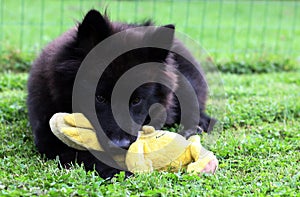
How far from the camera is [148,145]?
3262mm

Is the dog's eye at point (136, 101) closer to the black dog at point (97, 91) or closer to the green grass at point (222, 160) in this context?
the black dog at point (97, 91)

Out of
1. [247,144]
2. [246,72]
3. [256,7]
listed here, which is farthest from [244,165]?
[256,7]

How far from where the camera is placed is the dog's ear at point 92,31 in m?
3.32

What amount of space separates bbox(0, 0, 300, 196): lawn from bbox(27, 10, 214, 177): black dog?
0.19 metres

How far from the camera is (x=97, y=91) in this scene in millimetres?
3264

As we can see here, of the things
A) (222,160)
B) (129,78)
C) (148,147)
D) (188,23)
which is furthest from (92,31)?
(188,23)

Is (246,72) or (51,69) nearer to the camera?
(51,69)

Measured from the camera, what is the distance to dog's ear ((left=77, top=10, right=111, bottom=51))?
10.9ft

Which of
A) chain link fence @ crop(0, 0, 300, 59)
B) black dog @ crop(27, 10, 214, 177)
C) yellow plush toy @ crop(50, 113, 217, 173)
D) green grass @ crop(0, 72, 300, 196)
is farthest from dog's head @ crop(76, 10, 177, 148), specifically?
chain link fence @ crop(0, 0, 300, 59)

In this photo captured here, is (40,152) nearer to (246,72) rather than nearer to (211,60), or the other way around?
(211,60)

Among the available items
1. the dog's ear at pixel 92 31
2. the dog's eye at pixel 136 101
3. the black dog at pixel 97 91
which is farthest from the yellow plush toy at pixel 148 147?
the dog's ear at pixel 92 31

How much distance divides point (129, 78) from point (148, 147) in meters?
0.48

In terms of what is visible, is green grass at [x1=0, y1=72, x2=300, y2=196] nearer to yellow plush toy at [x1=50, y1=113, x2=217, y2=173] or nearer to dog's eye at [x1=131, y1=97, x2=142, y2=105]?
yellow plush toy at [x1=50, y1=113, x2=217, y2=173]

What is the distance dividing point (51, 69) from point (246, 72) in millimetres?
3895
